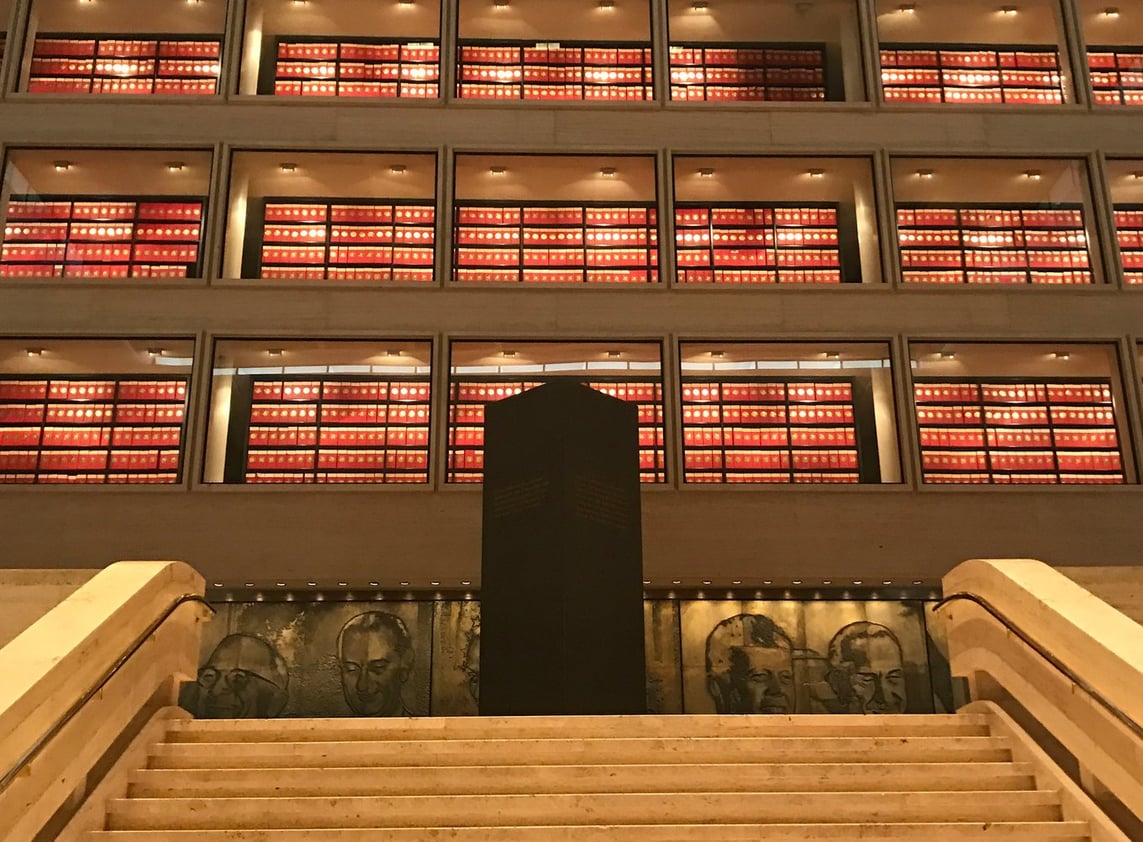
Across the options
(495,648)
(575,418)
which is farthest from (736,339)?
(495,648)

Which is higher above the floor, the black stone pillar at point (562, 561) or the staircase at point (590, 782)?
the black stone pillar at point (562, 561)

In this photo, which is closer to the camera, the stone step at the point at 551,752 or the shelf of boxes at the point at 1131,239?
the stone step at the point at 551,752

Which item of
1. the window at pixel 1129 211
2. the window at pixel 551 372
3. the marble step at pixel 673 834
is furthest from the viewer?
the window at pixel 1129 211

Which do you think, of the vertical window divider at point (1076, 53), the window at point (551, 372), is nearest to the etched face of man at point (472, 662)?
the window at point (551, 372)

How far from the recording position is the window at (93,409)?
33.8 ft

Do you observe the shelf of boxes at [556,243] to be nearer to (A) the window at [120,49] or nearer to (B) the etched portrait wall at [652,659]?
(A) the window at [120,49]

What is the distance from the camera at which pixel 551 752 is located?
433 centimetres

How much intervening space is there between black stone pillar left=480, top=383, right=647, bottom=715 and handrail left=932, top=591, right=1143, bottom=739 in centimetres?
189

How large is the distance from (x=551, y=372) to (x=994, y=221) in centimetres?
488

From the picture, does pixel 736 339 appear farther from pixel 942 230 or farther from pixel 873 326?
pixel 942 230

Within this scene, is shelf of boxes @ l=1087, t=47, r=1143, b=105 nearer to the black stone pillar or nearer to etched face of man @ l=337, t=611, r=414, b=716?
the black stone pillar

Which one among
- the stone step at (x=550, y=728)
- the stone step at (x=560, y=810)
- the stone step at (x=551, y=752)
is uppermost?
the stone step at (x=550, y=728)

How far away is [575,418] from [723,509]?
389cm

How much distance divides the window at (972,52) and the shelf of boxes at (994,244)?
1.24m
